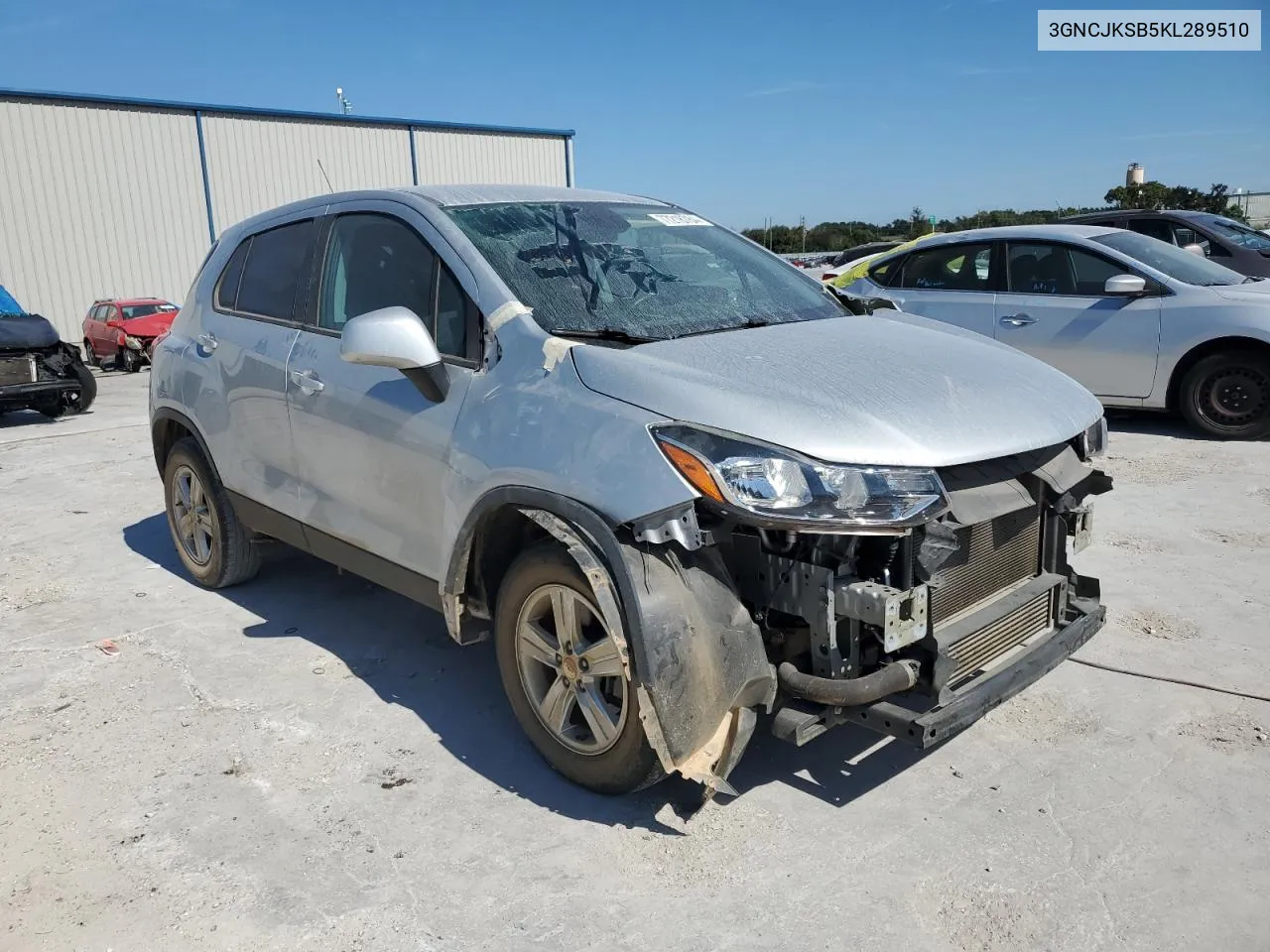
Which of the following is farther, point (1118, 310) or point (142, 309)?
point (142, 309)

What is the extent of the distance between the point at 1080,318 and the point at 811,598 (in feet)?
20.8

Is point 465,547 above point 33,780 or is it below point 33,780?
above

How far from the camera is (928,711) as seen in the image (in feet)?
9.12

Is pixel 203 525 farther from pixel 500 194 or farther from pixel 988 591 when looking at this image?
pixel 988 591

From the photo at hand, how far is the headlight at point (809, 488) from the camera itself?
2607mm

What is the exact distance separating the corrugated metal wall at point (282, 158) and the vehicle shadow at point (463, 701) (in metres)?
21.5

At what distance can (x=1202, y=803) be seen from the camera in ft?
9.96

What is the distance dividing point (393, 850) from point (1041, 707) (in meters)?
2.33

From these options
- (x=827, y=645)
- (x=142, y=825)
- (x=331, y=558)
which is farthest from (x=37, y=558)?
(x=827, y=645)

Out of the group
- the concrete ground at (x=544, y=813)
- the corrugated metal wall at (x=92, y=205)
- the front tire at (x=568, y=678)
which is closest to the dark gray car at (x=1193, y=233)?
the concrete ground at (x=544, y=813)

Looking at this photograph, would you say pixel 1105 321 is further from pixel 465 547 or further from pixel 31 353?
pixel 31 353

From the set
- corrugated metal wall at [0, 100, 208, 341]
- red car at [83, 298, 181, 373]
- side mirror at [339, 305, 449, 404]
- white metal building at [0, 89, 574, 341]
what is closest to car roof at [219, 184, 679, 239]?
side mirror at [339, 305, 449, 404]

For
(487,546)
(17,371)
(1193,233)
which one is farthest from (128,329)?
(487,546)

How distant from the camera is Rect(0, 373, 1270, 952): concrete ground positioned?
261 cm
